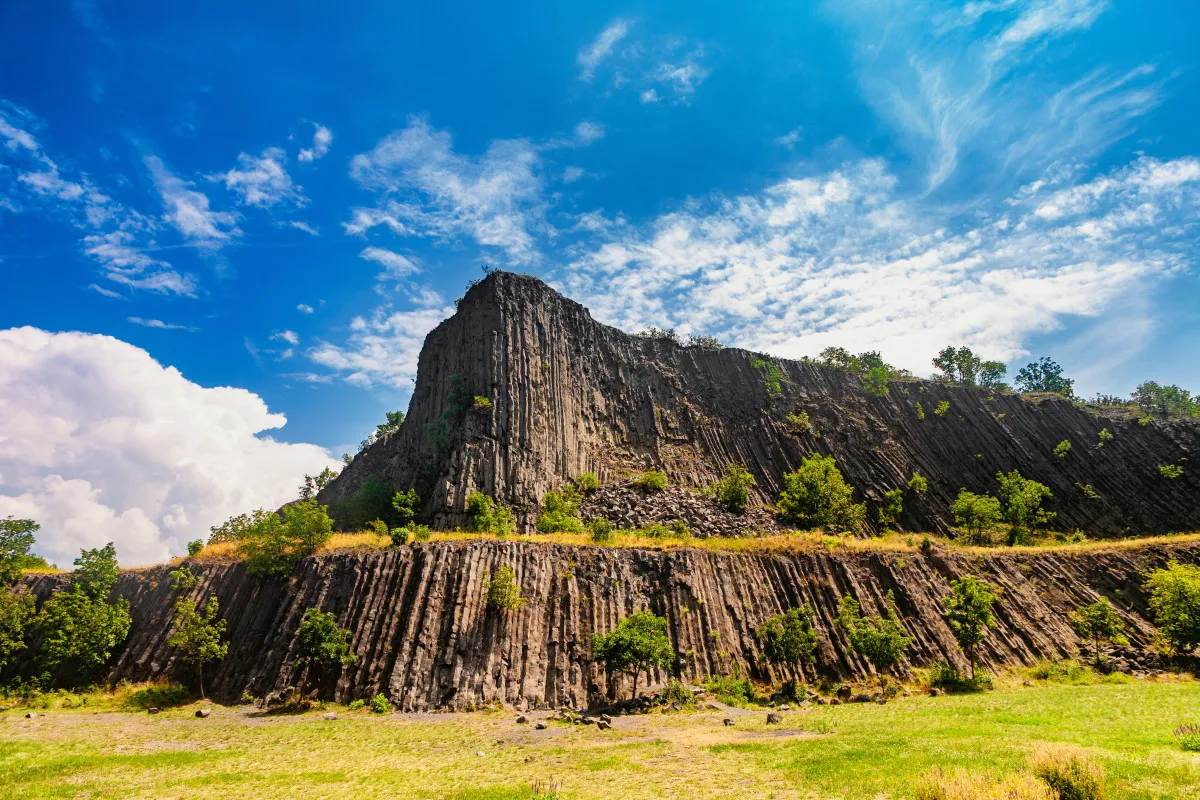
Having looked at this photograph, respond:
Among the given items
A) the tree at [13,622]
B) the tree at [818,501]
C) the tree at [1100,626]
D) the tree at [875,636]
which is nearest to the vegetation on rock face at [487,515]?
the tree at [875,636]

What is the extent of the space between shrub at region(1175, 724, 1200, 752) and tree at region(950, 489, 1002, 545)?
43.8 metres

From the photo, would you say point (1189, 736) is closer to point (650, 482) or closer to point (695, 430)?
point (650, 482)

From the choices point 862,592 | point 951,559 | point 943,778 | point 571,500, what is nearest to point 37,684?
point 571,500

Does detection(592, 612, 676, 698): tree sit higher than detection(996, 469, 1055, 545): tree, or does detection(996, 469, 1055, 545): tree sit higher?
detection(996, 469, 1055, 545): tree

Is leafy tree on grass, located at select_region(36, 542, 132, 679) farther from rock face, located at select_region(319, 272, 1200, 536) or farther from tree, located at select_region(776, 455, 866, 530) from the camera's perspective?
tree, located at select_region(776, 455, 866, 530)

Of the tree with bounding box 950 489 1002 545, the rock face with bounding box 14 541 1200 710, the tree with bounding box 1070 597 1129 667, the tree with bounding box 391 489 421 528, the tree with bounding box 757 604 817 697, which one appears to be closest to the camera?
the rock face with bounding box 14 541 1200 710

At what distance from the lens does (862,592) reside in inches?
1371

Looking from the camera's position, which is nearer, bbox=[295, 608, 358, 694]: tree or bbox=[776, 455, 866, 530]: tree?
bbox=[295, 608, 358, 694]: tree

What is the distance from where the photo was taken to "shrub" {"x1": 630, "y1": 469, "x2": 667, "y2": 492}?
55.1 m

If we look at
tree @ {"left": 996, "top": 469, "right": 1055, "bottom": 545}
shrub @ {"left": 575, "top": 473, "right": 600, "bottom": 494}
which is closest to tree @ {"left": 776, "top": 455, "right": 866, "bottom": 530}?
tree @ {"left": 996, "top": 469, "right": 1055, "bottom": 545}

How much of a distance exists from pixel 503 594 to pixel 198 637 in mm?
16421

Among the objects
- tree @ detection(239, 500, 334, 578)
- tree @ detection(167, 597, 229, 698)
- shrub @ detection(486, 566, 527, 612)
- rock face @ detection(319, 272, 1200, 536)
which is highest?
rock face @ detection(319, 272, 1200, 536)

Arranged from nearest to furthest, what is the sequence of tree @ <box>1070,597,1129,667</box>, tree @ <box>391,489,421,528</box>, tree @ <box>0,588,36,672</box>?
1. tree @ <box>0,588,36,672</box>
2. tree @ <box>1070,597,1129,667</box>
3. tree @ <box>391,489,421,528</box>

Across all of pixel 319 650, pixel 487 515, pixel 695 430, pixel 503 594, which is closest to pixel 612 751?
pixel 503 594
